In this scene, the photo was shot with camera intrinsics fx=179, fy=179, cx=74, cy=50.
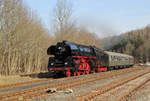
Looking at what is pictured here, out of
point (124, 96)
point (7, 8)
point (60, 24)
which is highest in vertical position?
point (60, 24)

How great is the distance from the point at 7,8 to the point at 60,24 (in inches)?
712

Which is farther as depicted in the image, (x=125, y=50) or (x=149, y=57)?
(x=125, y=50)

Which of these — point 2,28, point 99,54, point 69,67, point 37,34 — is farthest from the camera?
point 37,34

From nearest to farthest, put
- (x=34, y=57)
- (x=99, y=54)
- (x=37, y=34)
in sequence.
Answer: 1. (x=99, y=54)
2. (x=37, y=34)
3. (x=34, y=57)

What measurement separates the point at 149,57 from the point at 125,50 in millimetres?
17851

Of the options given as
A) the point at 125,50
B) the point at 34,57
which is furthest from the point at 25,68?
the point at 125,50

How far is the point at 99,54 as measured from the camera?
22.5 metres

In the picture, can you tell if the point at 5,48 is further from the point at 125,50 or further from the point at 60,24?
the point at 125,50

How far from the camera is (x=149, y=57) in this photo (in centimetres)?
8612

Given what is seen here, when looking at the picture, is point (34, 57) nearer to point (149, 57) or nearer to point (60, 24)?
point (60, 24)

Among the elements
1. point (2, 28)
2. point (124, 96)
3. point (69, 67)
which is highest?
point (2, 28)

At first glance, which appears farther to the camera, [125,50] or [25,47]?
[125,50]

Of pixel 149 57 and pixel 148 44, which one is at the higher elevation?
pixel 148 44

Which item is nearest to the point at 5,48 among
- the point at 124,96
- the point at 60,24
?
the point at 124,96
